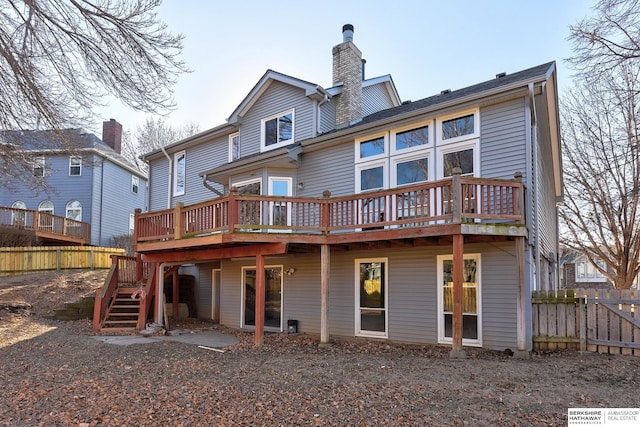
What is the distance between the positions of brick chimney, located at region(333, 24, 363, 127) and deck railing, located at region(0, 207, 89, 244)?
16.0 meters

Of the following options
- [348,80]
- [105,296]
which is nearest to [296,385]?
[105,296]

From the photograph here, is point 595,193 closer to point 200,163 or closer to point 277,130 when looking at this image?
point 277,130

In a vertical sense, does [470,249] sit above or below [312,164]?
below

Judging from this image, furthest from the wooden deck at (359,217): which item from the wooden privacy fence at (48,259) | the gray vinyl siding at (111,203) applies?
the gray vinyl siding at (111,203)

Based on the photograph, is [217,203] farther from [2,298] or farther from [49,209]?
[49,209]

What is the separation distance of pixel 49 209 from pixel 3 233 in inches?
219

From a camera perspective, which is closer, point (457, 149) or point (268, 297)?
point (457, 149)

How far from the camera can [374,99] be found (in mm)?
15617

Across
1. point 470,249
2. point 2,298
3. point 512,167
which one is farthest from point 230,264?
point 512,167

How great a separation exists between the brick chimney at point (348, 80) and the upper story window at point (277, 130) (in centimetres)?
159

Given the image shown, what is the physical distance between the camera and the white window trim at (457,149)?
9.66 meters

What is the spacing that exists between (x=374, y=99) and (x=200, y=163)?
721cm

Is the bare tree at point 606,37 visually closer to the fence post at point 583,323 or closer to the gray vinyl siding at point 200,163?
the fence post at point 583,323

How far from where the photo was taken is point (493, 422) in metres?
4.63
